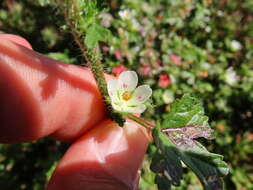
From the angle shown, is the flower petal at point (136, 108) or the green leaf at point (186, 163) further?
the flower petal at point (136, 108)

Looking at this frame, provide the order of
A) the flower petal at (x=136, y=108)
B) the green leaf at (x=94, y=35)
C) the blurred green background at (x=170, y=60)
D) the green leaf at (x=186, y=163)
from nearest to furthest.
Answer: the green leaf at (x=94, y=35), the green leaf at (x=186, y=163), the flower petal at (x=136, y=108), the blurred green background at (x=170, y=60)

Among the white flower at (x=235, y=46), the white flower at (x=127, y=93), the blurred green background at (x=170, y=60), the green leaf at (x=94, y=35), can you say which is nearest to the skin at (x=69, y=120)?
the white flower at (x=127, y=93)

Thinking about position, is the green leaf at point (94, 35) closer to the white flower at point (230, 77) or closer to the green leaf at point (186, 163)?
the green leaf at point (186, 163)

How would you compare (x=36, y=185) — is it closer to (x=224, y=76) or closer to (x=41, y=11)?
(x=41, y=11)

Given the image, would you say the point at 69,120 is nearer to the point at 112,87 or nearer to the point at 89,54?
the point at 112,87

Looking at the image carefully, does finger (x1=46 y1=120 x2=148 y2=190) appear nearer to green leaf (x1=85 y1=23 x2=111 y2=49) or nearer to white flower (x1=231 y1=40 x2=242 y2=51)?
green leaf (x1=85 y1=23 x2=111 y2=49)

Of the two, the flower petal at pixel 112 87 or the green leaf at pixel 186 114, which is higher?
the flower petal at pixel 112 87

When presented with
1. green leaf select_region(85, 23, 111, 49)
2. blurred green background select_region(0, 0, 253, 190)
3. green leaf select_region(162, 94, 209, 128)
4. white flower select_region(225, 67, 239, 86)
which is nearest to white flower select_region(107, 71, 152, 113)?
green leaf select_region(162, 94, 209, 128)
